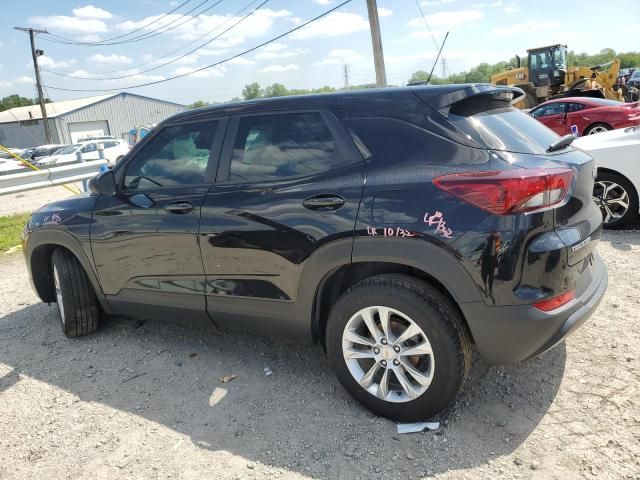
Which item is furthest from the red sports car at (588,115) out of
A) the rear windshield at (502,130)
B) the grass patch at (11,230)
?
the grass patch at (11,230)

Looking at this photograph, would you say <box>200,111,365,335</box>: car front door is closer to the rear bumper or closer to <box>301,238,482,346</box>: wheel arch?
<box>301,238,482,346</box>: wheel arch

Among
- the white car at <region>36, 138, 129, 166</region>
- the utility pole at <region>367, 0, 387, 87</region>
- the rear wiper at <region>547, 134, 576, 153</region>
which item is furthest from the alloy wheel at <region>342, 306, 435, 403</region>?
the white car at <region>36, 138, 129, 166</region>

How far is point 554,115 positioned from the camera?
13.9m

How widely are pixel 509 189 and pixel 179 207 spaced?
6.77 ft

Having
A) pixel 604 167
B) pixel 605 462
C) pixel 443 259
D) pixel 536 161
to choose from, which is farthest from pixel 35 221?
pixel 604 167

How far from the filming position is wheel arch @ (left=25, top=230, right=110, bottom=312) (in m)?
3.98

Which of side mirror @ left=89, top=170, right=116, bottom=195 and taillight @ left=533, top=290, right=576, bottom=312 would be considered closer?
taillight @ left=533, top=290, right=576, bottom=312

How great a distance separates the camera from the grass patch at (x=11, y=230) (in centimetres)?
816

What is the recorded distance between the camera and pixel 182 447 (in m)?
2.79

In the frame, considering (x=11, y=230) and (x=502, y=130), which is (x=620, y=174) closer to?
(x=502, y=130)

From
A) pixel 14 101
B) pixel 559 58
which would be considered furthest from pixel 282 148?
pixel 14 101

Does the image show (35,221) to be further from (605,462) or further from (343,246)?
(605,462)

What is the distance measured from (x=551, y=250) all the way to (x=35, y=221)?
12.8ft

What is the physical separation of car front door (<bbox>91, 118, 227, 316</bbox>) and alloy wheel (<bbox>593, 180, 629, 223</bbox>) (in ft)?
15.7
